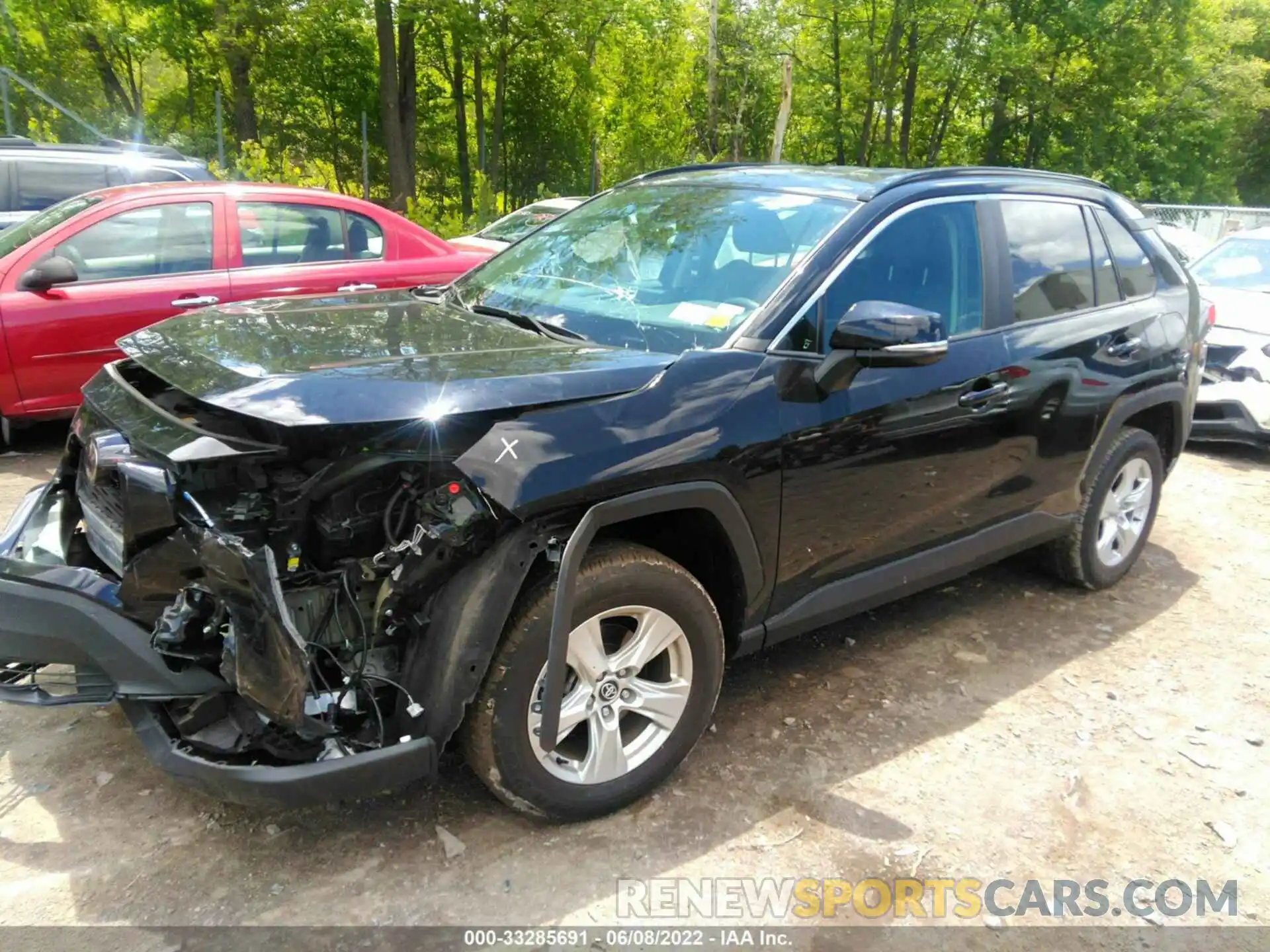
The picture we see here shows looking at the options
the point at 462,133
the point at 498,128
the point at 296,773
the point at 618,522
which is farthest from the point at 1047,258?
the point at 462,133

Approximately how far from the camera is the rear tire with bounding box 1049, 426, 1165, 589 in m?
4.28

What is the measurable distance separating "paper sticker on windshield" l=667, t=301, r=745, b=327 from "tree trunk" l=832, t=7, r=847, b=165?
22999 mm

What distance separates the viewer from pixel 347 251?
654 centimetres

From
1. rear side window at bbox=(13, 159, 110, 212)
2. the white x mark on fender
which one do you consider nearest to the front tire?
the white x mark on fender

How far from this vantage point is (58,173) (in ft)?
26.5

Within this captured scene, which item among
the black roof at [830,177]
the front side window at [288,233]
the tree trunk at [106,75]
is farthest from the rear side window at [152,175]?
the tree trunk at [106,75]

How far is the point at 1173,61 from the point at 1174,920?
1073 inches

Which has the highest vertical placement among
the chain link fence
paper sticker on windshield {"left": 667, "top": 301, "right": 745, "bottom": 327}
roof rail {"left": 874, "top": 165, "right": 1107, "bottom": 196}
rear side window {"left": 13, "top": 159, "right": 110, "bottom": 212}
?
the chain link fence

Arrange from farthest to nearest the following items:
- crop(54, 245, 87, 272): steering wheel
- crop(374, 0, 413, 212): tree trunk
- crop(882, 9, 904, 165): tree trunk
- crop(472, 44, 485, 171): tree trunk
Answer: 1. crop(472, 44, 485, 171): tree trunk
2. crop(882, 9, 904, 165): tree trunk
3. crop(374, 0, 413, 212): tree trunk
4. crop(54, 245, 87, 272): steering wheel

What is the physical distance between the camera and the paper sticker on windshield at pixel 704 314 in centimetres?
300

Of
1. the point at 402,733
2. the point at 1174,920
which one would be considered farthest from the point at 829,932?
the point at 402,733

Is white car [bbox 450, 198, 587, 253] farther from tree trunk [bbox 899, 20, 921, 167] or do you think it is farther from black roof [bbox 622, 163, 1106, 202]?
tree trunk [bbox 899, 20, 921, 167]

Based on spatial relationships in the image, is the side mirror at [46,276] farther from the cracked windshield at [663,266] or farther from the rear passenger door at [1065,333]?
the rear passenger door at [1065,333]

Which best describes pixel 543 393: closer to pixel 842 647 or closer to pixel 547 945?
pixel 547 945
